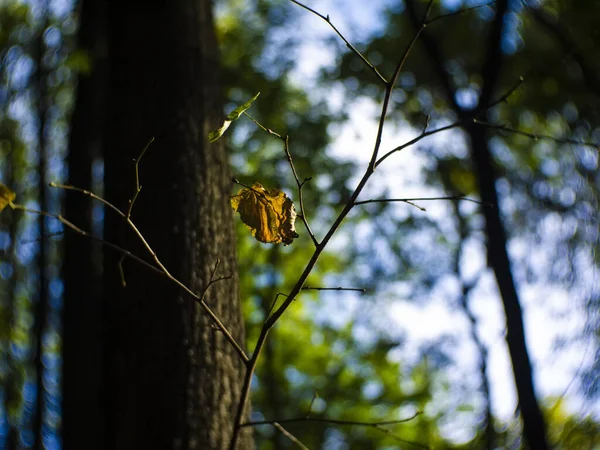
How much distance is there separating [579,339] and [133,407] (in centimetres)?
296

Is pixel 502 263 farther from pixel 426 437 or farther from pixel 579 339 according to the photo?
pixel 426 437

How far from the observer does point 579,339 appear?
388 cm

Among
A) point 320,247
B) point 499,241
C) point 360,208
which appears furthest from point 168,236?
point 360,208

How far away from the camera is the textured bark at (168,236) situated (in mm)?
1967

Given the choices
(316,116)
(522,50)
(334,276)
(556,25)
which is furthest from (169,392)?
(334,276)

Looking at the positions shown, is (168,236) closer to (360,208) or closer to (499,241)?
(499,241)

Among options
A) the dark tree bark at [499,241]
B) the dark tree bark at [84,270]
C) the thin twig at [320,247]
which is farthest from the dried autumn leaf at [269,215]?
the dark tree bark at [499,241]

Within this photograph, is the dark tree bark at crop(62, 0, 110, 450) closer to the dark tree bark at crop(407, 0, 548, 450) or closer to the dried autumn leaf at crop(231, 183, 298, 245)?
the dried autumn leaf at crop(231, 183, 298, 245)

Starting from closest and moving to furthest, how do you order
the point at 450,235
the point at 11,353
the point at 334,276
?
the point at 11,353 < the point at 450,235 < the point at 334,276

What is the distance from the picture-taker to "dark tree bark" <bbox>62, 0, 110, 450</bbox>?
309 cm

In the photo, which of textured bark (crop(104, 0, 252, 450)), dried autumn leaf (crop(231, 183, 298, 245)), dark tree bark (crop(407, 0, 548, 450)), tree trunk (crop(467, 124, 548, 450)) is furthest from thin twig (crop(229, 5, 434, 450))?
tree trunk (crop(467, 124, 548, 450))

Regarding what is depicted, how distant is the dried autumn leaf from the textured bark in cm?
75

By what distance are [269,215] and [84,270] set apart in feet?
9.34

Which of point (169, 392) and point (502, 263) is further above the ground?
point (502, 263)
